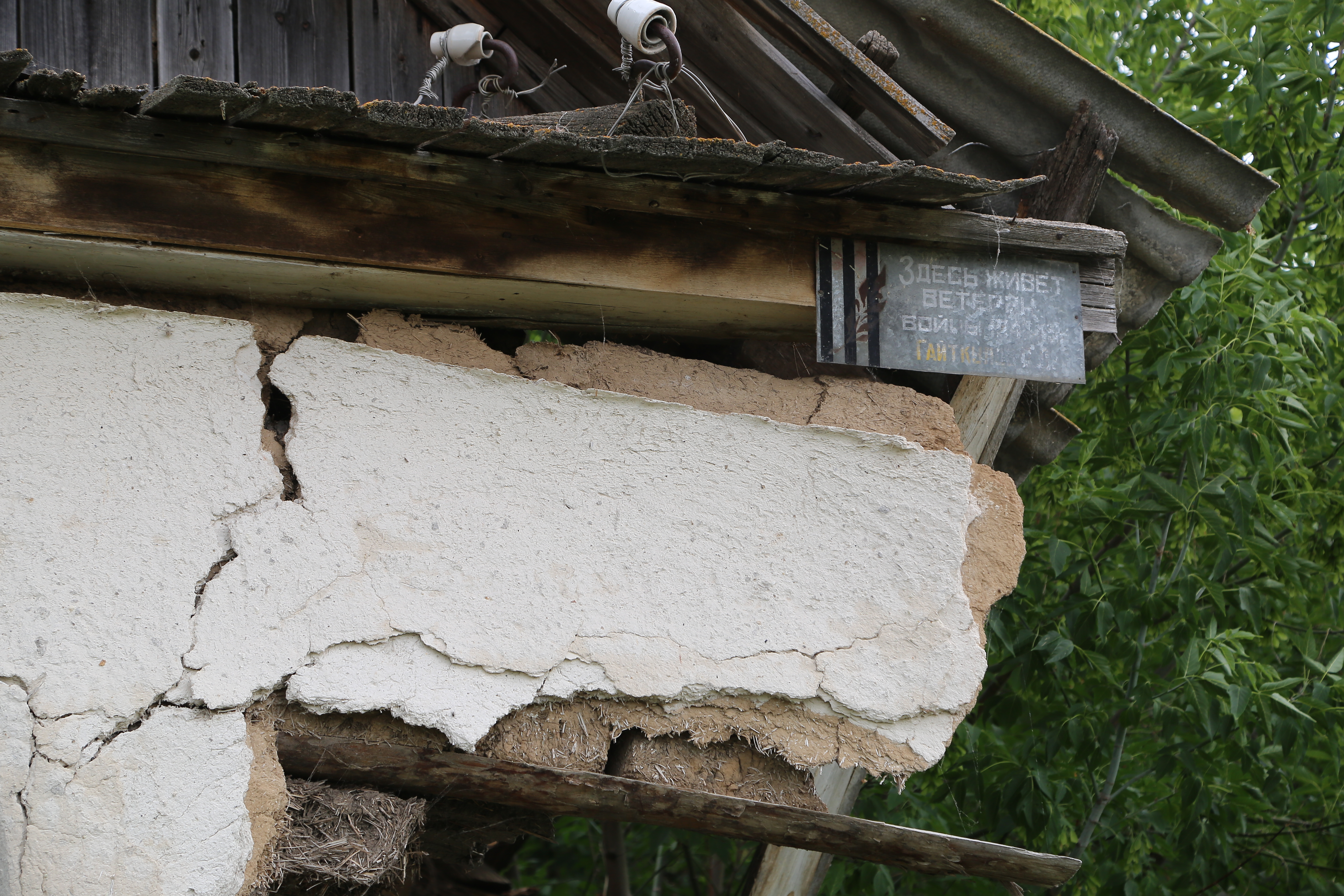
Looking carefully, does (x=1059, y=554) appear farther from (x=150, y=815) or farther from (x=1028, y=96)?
(x=150, y=815)

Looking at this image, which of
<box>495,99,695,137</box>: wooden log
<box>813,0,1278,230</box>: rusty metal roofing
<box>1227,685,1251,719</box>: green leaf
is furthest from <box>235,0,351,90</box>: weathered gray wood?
<box>1227,685,1251,719</box>: green leaf

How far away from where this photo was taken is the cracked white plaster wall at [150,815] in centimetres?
191

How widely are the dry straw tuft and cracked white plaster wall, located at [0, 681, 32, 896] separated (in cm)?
42

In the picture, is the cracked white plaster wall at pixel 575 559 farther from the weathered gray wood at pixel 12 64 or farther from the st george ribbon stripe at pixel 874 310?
the weathered gray wood at pixel 12 64

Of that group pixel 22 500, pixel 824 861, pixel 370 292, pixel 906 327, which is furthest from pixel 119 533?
pixel 824 861

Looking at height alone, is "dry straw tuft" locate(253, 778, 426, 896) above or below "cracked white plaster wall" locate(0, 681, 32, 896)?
below

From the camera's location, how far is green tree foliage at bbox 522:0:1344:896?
3.79 metres

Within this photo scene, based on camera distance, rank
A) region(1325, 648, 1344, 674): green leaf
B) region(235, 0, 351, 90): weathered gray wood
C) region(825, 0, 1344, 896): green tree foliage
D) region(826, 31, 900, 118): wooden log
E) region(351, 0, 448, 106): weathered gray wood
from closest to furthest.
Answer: region(826, 31, 900, 118): wooden log < region(235, 0, 351, 90): weathered gray wood < region(351, 0, 448, 106): weathered gray wood < region(1325, 648, 1344, 674): green leaf < region(825, 0, 1344, 896): green tree foliage

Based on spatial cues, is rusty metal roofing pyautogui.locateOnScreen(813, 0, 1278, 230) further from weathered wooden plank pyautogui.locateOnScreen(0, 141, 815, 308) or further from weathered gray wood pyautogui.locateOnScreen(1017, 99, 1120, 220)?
weathered wooden plank pyautogui.locateOnScreen(0, 141, 815, 308)

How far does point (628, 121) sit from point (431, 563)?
1.05 m

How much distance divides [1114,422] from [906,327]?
2.43 meters

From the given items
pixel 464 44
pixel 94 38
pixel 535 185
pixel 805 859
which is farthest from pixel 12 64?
pixel 805 859

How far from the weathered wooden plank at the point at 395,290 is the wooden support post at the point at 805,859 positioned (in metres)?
1.28

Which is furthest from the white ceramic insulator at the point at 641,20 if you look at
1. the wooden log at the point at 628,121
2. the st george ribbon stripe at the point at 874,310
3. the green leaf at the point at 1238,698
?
the green leaf at the point at 1238,698
